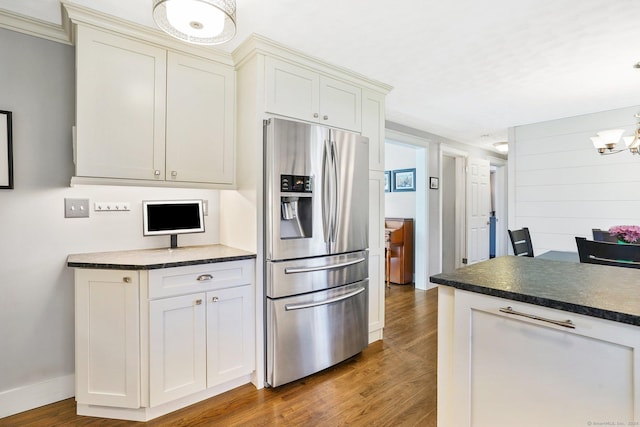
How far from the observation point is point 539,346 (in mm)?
1090

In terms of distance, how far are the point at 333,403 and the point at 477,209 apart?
4.55 m

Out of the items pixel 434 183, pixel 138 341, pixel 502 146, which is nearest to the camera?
pixel 138 341

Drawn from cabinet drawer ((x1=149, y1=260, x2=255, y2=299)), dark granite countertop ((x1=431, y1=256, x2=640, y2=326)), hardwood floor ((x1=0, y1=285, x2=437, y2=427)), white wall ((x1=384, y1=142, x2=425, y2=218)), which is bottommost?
hardwood floor ((x1=0, y1=285, x2=437, y2=427))

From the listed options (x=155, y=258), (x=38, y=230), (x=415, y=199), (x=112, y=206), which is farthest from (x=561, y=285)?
(x=415, y=199)

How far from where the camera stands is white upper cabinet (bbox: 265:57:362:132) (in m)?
2.14

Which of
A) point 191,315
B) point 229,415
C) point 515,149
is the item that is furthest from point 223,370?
point 515,149

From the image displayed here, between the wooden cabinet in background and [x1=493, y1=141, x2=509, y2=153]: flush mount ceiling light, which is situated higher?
[x1=493, y1=141, x2=509, y2=153]: flush mount ceiling light

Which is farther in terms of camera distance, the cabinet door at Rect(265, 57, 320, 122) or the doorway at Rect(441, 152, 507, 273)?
the doorway at Rect(441, 152, 507, 273)

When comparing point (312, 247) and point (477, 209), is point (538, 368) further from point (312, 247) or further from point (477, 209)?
point (477, 209)

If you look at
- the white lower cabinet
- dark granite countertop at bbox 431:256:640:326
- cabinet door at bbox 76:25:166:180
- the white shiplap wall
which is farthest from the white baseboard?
the white shiplap wall

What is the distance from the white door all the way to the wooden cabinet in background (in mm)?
1141

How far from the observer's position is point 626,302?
1.00m

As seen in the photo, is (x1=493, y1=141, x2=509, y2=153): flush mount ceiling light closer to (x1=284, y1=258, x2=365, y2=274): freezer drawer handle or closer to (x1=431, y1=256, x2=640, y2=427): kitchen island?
(x1=284, y1=258, x2=365, y2=274): freezer drawer handle

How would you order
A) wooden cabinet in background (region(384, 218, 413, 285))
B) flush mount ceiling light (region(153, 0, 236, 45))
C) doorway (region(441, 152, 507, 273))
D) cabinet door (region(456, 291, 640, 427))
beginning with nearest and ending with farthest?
cabinet door (region(456, 291, 640, 427)) < flush mount ceiling light (region(153, 0, 236, 45)) < wooden cabinet in background (region(384, 218, 413, 285)) < doorway (region(441, 152, 507, 273))
